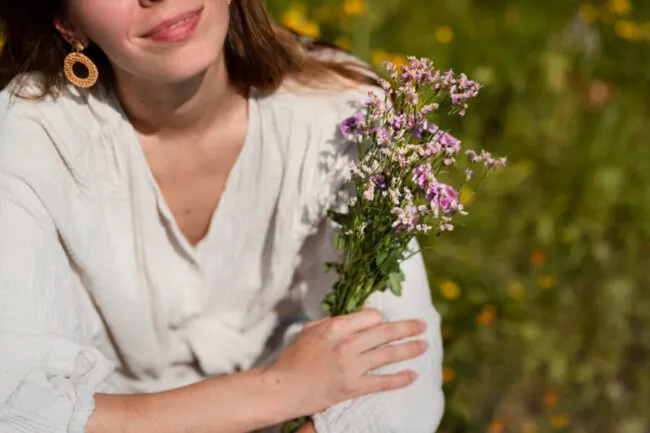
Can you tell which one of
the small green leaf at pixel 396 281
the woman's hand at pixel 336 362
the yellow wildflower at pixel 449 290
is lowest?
the yellow wildflower at pixel 449 290

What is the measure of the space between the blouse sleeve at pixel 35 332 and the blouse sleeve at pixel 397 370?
524mm

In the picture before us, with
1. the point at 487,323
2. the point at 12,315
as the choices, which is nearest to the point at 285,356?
the point at 12,315

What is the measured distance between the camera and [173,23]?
1.58 meters

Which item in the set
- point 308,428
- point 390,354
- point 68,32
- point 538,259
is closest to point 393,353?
point 390,354

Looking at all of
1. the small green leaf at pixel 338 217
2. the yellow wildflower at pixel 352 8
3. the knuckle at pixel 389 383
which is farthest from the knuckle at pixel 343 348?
the yellow wildflower at pixel 352 8

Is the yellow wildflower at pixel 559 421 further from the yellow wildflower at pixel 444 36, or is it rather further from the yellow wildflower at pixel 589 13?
the yellow wildflower at pixel 589 13

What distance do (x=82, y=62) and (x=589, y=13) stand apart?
8.09ft

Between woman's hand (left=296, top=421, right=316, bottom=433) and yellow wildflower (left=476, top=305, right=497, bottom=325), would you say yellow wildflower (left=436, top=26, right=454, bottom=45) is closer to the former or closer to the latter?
yellow wildflower (left=476, top=305, right=497, bottom=325)

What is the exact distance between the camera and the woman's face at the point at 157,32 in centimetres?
157

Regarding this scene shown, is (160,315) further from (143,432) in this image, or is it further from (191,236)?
(143,432)

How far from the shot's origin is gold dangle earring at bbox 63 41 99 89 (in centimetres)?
174

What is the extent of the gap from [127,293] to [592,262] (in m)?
1.64

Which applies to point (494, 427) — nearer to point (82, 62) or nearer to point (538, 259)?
point (538, 259)

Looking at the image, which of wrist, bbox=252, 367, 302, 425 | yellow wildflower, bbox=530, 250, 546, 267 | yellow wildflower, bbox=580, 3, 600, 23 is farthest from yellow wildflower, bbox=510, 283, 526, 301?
yellow wildflower, bbox=580, 3, 600, 23
